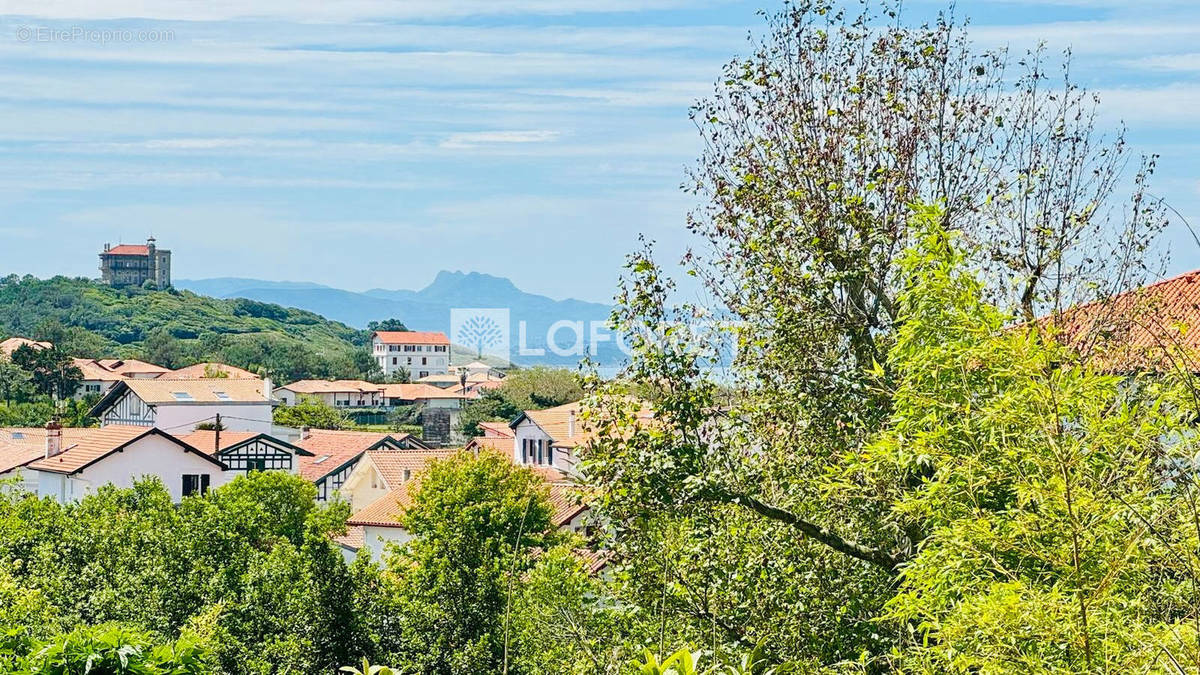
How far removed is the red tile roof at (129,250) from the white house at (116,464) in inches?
5911

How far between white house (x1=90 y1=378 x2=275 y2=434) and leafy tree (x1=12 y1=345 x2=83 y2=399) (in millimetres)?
20118

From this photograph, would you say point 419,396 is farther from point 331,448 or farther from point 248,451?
point 248,451

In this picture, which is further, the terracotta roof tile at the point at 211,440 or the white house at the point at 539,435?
the terracotta roof tile at the point at 211,440

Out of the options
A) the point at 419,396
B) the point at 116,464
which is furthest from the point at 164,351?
the point at 116,464

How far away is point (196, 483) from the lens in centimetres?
3922

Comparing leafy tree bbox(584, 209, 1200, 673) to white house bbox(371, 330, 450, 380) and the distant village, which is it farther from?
white house bbox(371, 330, 450, 380)

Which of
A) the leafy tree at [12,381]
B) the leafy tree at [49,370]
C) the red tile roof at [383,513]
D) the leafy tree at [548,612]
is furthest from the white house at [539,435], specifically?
the leafy tree at [49,370]

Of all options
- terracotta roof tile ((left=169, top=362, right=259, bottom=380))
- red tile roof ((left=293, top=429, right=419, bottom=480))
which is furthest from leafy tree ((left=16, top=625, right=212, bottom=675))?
terracotta roof tile ((left=169, top=362, right=259, bottom=380))

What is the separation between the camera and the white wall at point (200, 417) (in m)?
58.0

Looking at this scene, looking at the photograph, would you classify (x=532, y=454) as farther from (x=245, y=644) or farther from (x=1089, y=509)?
(x=1089, y=509)

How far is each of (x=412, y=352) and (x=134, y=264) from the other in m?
54.7

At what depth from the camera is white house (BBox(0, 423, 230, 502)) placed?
1452 inches

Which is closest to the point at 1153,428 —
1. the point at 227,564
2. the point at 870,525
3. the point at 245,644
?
the point at 870,525

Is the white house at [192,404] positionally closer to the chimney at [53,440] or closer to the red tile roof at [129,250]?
the chimney at [53,440]
